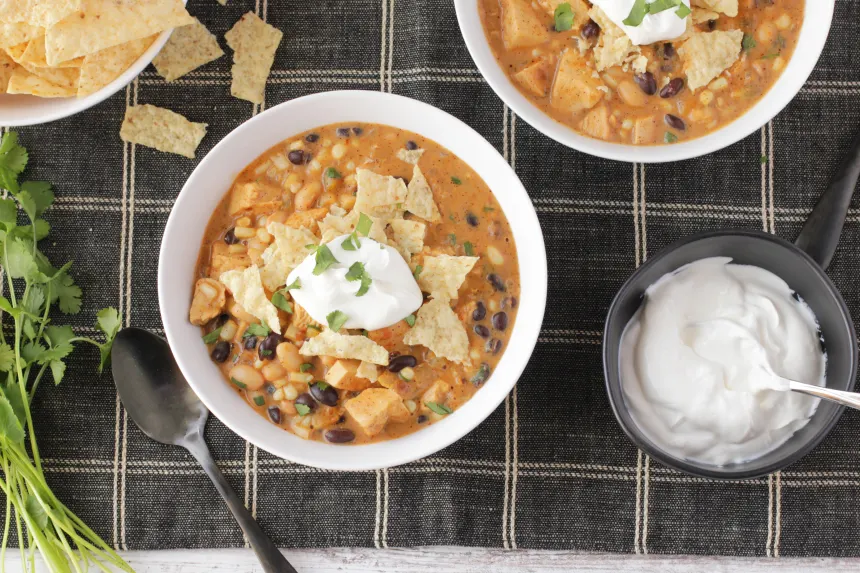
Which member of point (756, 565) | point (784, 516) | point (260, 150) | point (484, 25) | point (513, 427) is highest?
point (484, 25)

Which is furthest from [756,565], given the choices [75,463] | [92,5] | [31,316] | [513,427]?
[92,5]

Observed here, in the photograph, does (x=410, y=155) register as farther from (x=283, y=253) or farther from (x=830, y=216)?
(x=830, y=216)

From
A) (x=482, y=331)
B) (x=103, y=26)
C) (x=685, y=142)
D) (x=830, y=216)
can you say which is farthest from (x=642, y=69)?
(x=103, y=26)

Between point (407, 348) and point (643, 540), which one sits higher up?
point (407, 348)

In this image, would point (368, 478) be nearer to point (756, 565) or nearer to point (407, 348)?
point (407, 348)

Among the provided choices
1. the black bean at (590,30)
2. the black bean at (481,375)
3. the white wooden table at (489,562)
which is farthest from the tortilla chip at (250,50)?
the white wooden table at (489,562)

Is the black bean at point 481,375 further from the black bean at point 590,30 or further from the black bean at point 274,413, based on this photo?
the black bean at point 590,30

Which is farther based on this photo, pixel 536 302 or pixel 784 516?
pixel 784 516
